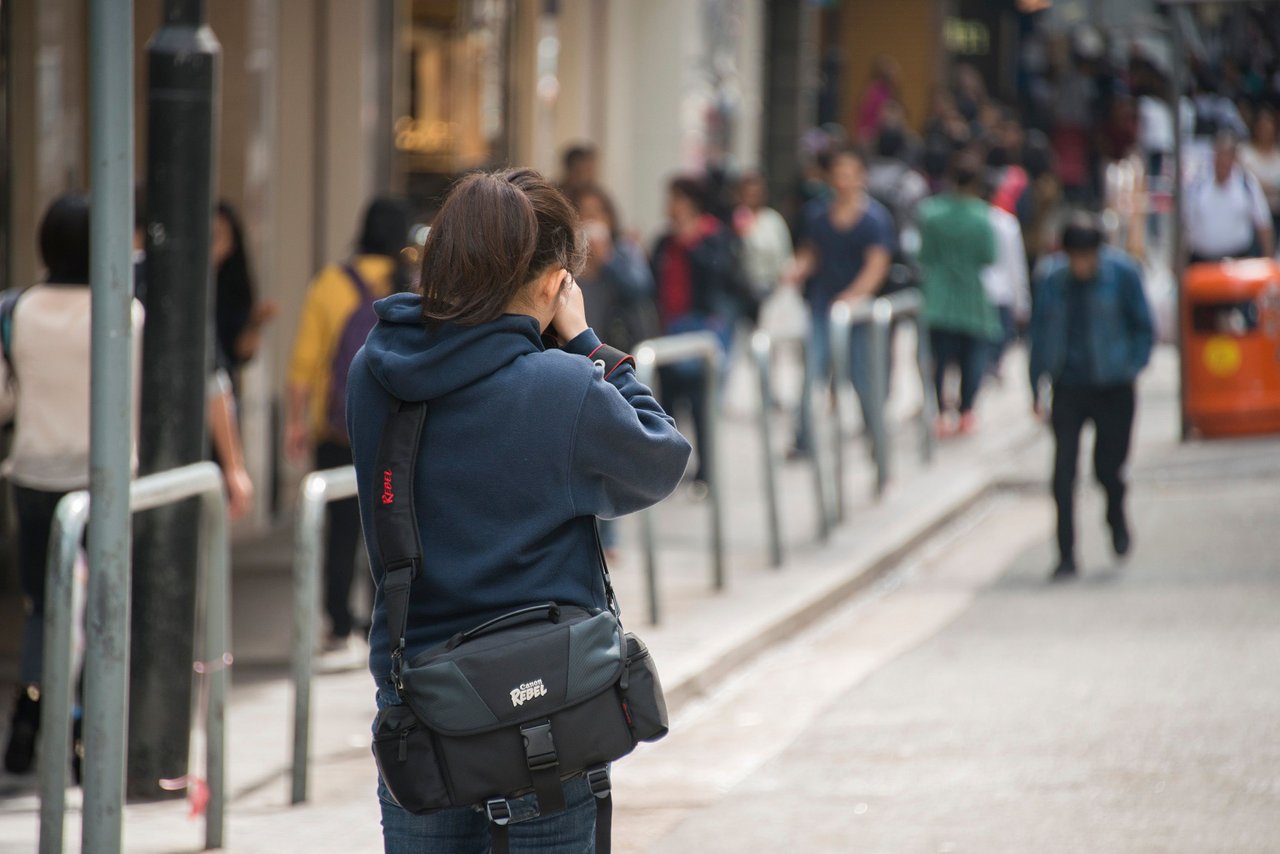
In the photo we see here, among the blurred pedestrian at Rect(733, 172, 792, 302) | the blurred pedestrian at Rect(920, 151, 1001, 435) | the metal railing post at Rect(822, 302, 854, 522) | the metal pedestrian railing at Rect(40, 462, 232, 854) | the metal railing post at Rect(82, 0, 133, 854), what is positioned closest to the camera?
the metal railing post at Rect(82, 0, 133, 854)

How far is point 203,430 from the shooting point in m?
5.61

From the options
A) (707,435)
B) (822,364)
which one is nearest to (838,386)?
(707,435)

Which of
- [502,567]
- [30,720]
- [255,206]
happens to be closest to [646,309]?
[255,206]

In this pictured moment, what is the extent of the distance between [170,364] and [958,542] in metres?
6.09

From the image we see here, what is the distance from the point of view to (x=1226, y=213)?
14.0 m

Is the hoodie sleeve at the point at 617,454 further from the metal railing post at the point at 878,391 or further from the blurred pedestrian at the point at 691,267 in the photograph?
the blurred pedestrian at the point at 691,267

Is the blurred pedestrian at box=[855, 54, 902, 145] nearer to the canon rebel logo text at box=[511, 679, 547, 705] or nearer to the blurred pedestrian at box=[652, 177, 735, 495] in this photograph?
the blurred pedestrian at box=[652, 177, 735, 495]

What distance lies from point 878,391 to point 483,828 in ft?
27.4

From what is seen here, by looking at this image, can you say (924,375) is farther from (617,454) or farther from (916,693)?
(617,454)

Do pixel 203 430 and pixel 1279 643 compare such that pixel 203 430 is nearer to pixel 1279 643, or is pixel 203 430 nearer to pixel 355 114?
pixel 1279 643

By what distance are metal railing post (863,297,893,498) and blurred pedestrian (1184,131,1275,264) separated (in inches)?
132

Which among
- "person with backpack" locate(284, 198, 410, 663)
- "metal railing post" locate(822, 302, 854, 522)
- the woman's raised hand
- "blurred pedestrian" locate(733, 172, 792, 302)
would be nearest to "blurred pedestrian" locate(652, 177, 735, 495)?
"metal railing post" locate(822, 302, 854, 522)

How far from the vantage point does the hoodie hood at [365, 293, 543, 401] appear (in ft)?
9.91

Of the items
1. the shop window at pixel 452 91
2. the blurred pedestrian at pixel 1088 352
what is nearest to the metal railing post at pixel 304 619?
the blurred pedestrian at pixel 1088 352
